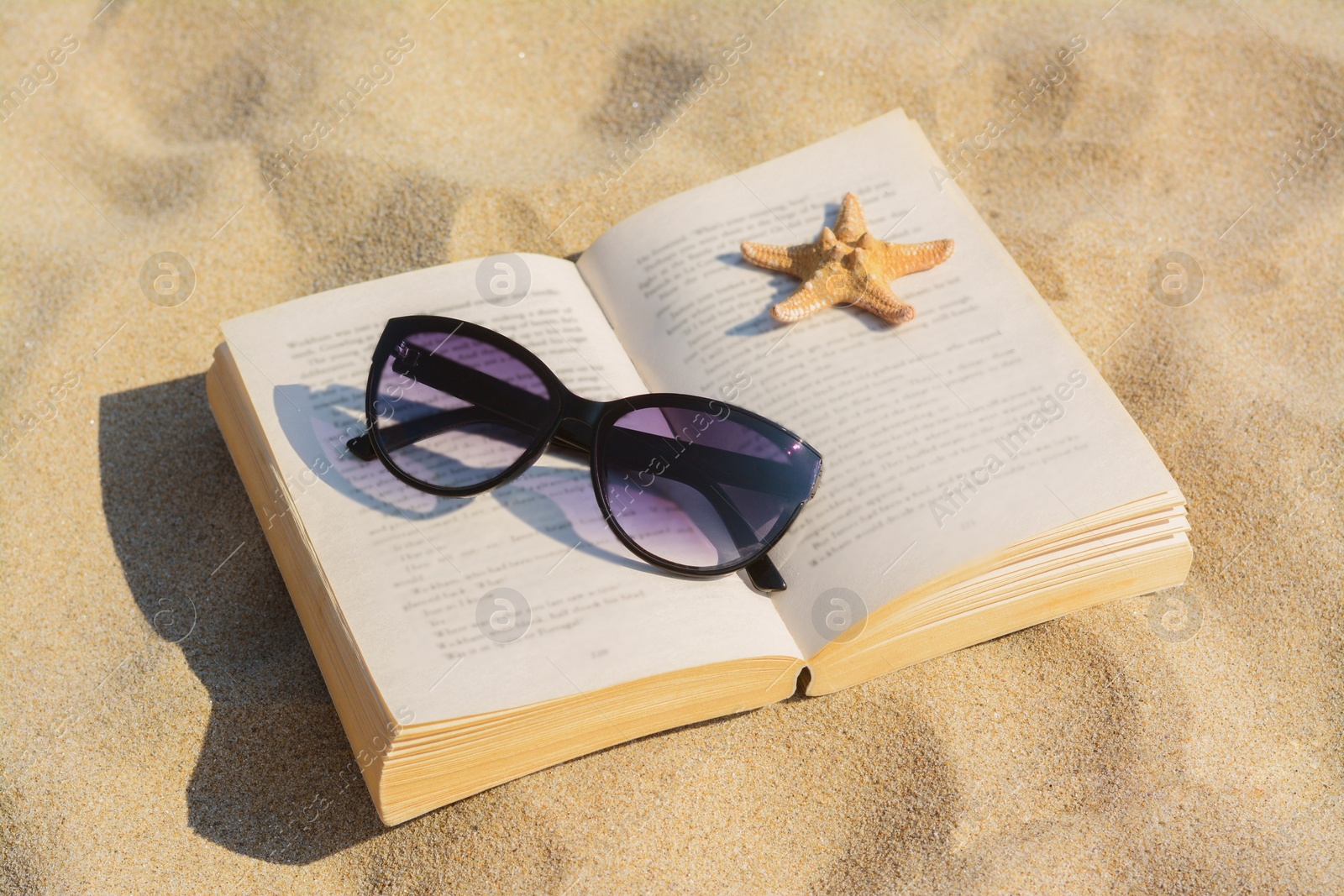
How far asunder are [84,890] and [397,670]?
673 millimetres

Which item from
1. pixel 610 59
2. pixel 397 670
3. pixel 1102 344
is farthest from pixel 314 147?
pixel 1102 344

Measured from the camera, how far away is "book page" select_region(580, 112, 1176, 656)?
5.89 ft

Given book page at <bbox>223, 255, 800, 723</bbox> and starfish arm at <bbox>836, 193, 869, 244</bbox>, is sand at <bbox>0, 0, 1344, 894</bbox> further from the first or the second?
starfish arm at <bbox>836, 193, 869, 244</bbox>

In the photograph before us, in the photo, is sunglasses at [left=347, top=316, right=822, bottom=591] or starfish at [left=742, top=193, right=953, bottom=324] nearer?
sunglasses at [left=347, top=316, right=822, bottom=591]

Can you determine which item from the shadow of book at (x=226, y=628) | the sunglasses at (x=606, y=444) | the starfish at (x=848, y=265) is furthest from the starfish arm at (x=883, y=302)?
the shadow of book at (x=226, y=628)

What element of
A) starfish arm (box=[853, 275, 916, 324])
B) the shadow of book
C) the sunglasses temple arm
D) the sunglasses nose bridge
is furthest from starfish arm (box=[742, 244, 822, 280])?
the shadow of book

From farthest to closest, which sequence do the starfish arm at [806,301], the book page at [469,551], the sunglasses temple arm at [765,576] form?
1. the starfish arm at [806,301]
2. the sunglasses temple arm at [765,576]
3. the book page at [469,551]

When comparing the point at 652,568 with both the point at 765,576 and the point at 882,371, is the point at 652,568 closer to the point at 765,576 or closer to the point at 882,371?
the point at 765,576

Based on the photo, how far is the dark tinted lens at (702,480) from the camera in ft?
5.90

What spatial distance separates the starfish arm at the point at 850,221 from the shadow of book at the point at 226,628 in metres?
1.41

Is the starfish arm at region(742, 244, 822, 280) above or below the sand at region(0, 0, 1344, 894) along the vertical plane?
above

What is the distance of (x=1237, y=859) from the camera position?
1.68 meters

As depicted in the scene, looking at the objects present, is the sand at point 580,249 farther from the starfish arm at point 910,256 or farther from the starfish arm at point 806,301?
the starfish arm at point 806,301

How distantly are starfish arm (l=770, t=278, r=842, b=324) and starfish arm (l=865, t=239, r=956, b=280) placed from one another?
148 millimetres
